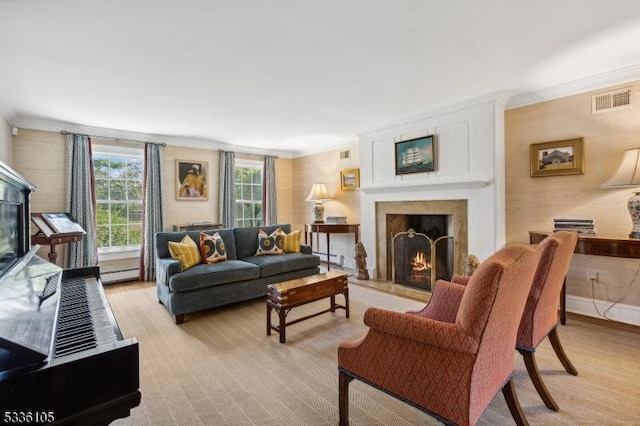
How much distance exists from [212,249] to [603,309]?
435 centimetres

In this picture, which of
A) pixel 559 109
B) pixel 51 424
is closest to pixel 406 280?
pixel 559 109

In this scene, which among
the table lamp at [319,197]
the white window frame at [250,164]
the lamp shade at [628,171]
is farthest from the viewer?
the white window frame at [250,164]

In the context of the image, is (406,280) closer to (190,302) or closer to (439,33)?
(190,302)

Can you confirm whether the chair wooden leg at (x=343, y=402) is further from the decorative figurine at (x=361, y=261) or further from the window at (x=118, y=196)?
the window at (x=118, y=196)

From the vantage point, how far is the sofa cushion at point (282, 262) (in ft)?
12.9

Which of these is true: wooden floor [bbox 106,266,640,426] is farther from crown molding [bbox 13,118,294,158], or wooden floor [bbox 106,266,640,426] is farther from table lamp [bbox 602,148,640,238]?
crown molding [bbox 13,118,294,158]

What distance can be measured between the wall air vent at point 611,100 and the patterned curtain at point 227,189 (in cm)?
545

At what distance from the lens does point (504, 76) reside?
3.09 meters

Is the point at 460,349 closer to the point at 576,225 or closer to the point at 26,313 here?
the point at 26,313

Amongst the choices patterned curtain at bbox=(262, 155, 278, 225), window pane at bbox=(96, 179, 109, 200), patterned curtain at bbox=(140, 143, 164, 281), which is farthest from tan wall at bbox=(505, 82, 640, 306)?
window pane at bbox=(96, 179, 109, 200)

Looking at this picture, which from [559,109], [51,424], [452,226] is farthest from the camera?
[452,226]

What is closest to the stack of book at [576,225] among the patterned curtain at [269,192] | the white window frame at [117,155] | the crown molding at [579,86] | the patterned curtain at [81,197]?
the crown molding at [579,86]

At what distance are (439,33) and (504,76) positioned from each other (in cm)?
123

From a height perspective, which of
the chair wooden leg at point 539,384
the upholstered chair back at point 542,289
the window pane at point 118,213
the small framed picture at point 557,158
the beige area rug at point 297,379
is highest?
the small framed picture at point 557,158
